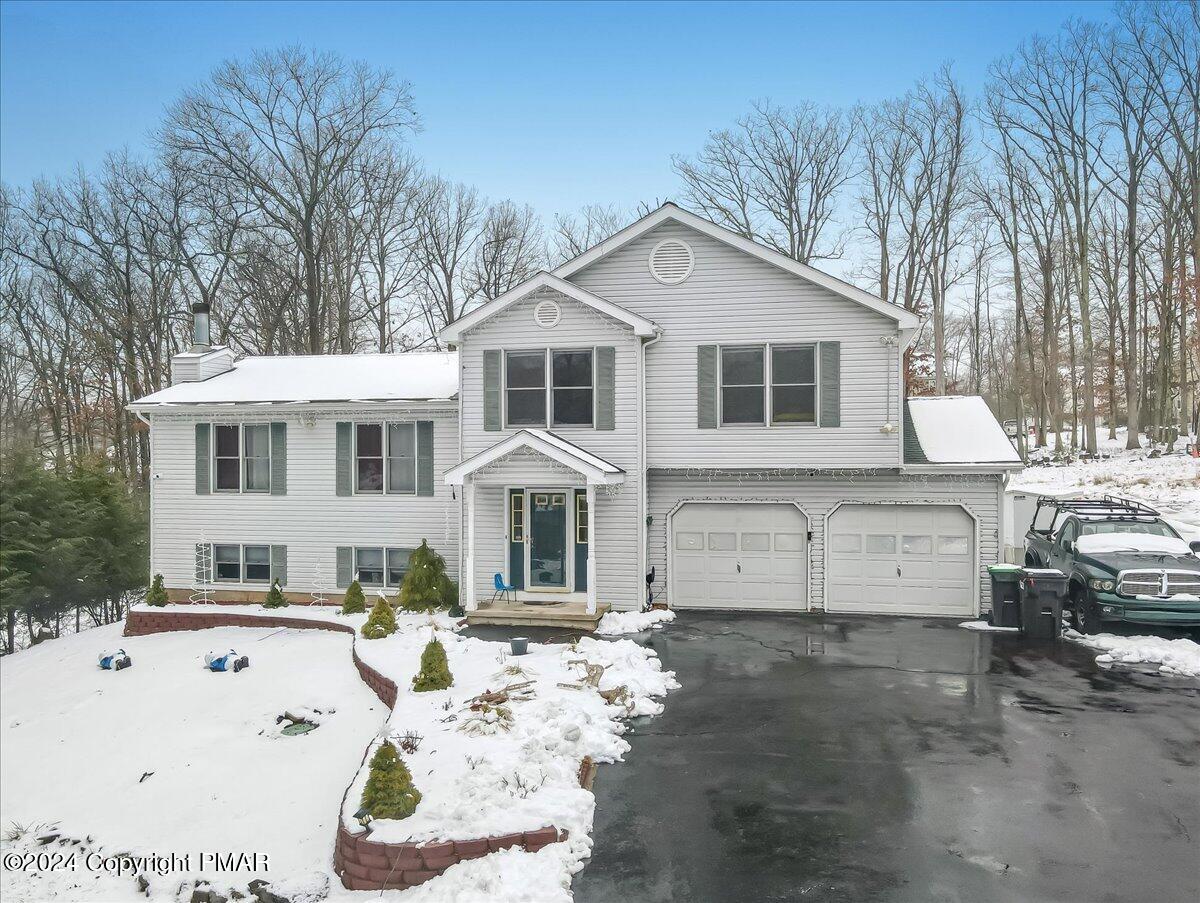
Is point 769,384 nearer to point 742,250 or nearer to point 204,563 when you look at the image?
point 742,250

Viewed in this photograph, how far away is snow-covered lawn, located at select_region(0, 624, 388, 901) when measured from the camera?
782 cm

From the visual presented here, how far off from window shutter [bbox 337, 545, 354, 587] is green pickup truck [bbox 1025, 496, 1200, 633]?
13.5 m

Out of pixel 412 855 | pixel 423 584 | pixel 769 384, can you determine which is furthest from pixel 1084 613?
pixel 423 584

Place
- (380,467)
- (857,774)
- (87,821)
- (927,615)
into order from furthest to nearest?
(380,467), (927,615), (87,821), (857,774)

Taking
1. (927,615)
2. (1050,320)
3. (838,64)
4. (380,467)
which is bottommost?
(927,615)

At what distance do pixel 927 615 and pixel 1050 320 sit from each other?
2225 centimetres

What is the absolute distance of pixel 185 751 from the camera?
32.7ft

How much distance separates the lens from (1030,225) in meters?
31.2

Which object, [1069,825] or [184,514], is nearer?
[1069,825]

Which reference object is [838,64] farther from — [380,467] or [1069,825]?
[1069,825]

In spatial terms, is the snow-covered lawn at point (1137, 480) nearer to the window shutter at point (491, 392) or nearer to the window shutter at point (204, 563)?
the window shutter at point (491, 392)

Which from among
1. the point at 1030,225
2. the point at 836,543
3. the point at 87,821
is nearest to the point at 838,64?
the point at 1030,225

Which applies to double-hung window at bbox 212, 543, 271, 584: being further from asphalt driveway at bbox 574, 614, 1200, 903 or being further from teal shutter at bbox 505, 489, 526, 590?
asphalt driveway at bbox 574, 614, 1200, 903

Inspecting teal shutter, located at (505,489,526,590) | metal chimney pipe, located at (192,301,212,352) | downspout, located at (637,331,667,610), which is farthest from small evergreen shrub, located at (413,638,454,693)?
metal chimney pipe, located at (192,301,212,352)
